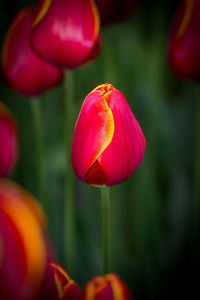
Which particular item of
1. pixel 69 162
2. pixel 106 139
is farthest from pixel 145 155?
pixel 106 139

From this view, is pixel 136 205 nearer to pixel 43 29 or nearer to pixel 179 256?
pixel 179 256

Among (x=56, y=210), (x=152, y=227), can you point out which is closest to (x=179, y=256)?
(x=152, y=227)

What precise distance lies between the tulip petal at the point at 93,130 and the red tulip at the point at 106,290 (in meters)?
0.05

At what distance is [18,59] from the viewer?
0.94 ft

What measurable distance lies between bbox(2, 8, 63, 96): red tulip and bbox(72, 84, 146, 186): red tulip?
107mm

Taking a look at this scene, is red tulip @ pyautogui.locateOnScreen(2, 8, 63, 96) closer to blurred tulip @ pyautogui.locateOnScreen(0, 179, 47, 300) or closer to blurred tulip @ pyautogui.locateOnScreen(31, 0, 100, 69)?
blurred tulip @ pyautogui.locateOnScreen(31, 0, 100, 69)

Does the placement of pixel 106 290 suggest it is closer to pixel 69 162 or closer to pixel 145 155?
pixel 69 162

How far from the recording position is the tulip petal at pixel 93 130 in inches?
7.4

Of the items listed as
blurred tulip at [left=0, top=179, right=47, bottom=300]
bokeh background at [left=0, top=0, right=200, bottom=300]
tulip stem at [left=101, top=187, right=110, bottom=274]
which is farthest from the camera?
bokeh background at [left=0, top=0, right=200, bottom=300]

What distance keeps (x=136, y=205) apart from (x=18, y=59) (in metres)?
0.24

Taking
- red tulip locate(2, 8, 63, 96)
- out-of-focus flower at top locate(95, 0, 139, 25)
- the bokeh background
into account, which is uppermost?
out-of-focus flower at top locate(95, 0, 139, 25)

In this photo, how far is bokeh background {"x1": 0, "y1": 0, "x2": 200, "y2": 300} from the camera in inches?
17.1

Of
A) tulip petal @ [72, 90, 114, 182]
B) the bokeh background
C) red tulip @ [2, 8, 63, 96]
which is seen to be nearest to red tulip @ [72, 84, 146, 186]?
tulip petal @ [72, 90, 114, 182]

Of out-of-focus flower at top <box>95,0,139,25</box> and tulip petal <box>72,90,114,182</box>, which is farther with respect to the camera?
out-of-focus flower at top <box>95,0,139,25</box>
